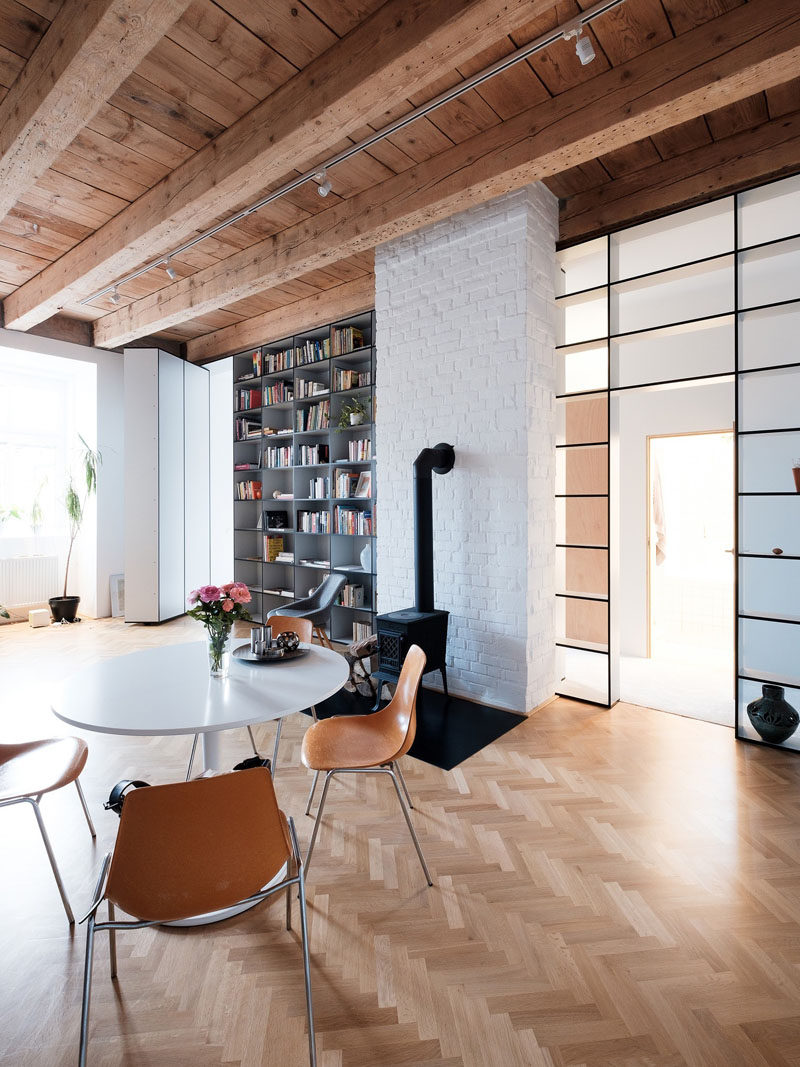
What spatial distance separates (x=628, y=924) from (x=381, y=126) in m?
4.04

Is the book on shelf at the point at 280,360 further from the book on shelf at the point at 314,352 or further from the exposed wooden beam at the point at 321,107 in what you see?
the exposed wooden beam at the point at 321,107

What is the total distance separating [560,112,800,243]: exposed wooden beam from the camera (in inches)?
128

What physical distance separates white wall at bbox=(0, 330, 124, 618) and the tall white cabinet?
21.9 inches

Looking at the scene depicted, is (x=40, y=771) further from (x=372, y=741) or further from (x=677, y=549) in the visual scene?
(x=677, y=549)

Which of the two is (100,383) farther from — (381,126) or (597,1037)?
(597,1037)

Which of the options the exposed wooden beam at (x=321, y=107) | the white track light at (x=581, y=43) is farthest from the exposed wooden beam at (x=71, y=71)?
the white track light at (x=581, y=43)

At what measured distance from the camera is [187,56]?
9.04 feet

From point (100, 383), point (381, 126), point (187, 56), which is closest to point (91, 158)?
point (187, 56)

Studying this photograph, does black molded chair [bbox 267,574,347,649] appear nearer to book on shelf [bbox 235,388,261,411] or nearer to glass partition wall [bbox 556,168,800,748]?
glass partition wall [bbox 556,168,800,748]

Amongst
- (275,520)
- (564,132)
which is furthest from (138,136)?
(275,520)

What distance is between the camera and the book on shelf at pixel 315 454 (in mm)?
5898

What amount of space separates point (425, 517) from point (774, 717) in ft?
7.82

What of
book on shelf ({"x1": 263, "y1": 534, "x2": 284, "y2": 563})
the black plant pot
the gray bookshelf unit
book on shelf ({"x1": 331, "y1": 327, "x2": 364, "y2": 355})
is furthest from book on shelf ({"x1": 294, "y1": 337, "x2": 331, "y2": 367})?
the black plant pot

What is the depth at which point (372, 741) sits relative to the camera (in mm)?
2367
